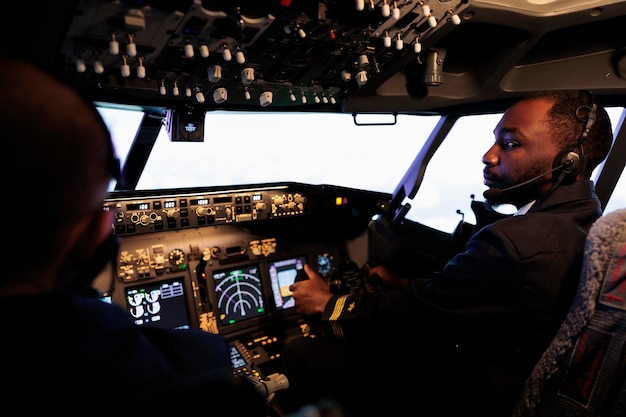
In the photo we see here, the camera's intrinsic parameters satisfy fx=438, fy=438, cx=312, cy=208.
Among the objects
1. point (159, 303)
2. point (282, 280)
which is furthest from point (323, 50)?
point (159, 303)

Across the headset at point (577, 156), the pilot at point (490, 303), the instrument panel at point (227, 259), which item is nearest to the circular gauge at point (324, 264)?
the instrument panel at point (227, 259)

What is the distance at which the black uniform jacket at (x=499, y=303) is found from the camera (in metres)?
1.42

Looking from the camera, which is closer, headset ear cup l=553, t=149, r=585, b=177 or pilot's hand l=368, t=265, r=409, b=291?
headset ear cup l=553, t=149, r=585, b=177

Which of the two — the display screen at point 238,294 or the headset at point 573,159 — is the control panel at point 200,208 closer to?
the display screen at point 238,294

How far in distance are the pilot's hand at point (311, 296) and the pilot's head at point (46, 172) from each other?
143cm

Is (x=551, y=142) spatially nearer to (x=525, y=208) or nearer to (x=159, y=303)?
(x=525, y=208)

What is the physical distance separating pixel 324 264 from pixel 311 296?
866mm

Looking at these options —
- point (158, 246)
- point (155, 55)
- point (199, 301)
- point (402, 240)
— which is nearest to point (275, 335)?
point (199, 301)

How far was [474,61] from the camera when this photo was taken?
2715 mm

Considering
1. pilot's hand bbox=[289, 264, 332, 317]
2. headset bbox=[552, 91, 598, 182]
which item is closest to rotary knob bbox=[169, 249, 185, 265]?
pilot's hand bbox=[289, 264, 332, 317]

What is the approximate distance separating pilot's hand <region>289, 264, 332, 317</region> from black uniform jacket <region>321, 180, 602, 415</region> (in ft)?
0.94

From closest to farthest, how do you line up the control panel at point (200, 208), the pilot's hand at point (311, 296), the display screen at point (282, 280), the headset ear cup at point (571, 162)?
the headset ear cup at point (571, 162) → the pilot's hand at point (311, 296) → the control panel at point (200, 208) → the display screen at point (282, 280)

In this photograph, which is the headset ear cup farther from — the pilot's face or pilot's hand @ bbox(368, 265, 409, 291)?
pilot's hand @ bbox(368, 265, 409, 291)

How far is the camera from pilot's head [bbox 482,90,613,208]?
167cm
